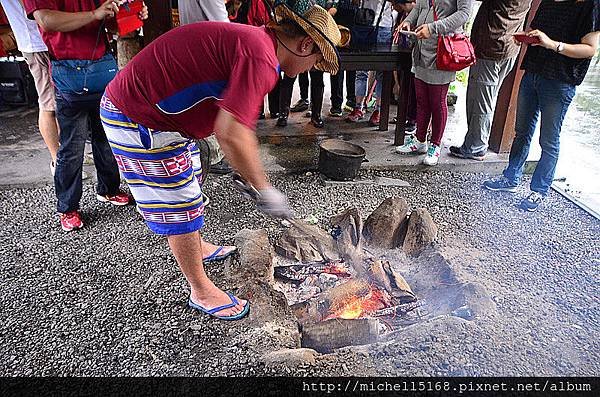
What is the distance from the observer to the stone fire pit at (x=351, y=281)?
246 cm

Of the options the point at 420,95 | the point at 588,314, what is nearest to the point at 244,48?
the point at 588,314

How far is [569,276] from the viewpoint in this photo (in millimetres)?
3062

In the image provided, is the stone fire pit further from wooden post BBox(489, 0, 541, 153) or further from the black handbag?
the black handbag

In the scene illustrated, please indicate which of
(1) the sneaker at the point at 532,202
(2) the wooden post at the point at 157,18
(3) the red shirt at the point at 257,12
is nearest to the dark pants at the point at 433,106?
(1) the sneaker at the point at 532,202

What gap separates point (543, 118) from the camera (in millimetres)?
3820

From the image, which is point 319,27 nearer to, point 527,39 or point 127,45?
point 527,39

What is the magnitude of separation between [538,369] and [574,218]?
7.18 ft

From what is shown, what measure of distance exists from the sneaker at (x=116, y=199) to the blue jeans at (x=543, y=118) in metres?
3.55

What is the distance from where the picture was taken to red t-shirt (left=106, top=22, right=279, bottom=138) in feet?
5.52

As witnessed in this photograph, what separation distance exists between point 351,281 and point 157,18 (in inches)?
126

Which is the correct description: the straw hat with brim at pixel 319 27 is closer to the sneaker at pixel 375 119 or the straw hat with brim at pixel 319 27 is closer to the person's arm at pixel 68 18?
the person's arm at pixel 68 18

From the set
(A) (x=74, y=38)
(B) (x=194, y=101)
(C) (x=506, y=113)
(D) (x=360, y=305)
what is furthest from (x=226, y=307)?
(C) (x=506, y=113)

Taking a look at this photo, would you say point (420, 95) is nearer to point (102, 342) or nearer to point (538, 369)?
point (538, 369)

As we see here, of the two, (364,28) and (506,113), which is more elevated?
(364,28)
